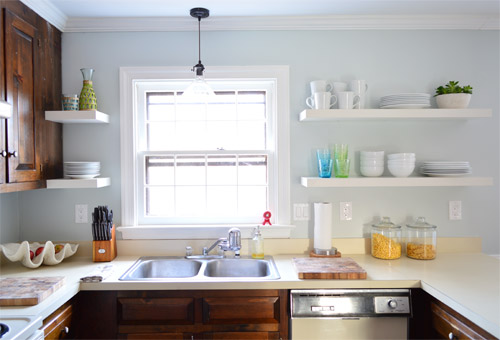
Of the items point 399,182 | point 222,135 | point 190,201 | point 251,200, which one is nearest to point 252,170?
point 251,200

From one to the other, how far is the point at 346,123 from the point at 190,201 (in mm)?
1192

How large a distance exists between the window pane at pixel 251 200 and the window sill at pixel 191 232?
16cm

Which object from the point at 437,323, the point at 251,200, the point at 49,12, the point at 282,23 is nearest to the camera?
the point at 437,323

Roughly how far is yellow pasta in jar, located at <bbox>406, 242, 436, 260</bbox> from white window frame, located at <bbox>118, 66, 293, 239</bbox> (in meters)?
0.78

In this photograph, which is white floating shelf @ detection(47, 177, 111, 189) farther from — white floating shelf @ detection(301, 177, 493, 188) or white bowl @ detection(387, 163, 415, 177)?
white bowl @ detection(387, 163, 415, 177)

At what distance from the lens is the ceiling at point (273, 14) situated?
2270mm

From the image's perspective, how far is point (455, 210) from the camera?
8.46ft

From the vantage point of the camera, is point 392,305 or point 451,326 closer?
point 451,326

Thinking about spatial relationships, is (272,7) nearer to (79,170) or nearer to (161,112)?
(161,112)

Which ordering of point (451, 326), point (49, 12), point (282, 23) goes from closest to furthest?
point (451, 326), point (49, 12), point (282, 23)

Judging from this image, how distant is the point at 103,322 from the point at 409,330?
1593 mm

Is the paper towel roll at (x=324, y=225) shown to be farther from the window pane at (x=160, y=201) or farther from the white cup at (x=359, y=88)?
the window pane at (x=160, y=201)

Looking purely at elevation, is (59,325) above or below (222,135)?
below

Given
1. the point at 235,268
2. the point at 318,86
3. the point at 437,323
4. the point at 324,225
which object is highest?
the point at 318,86
